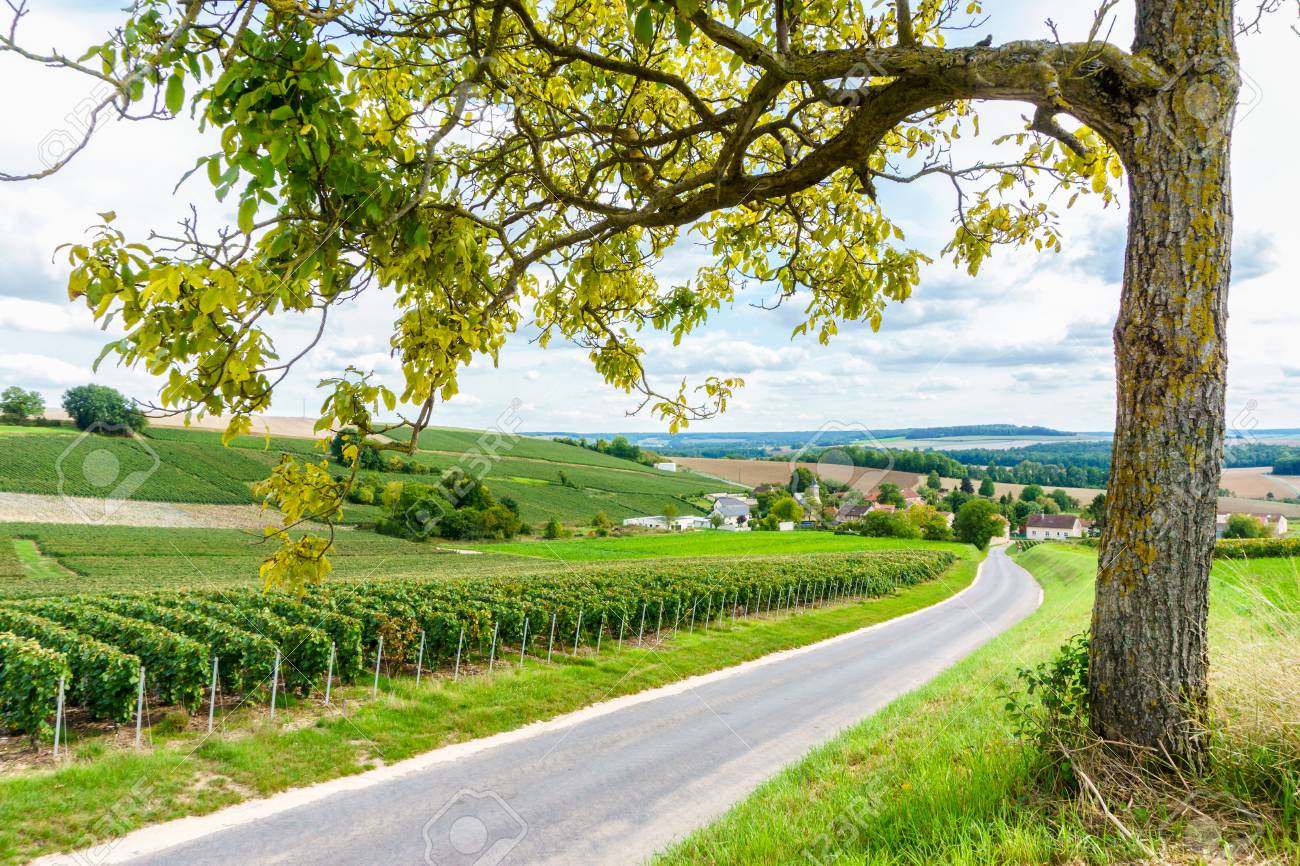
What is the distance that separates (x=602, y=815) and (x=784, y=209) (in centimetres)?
635

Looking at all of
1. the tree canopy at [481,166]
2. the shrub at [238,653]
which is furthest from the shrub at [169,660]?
the tree canopy at [481,166]

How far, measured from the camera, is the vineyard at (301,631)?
9.05 metres

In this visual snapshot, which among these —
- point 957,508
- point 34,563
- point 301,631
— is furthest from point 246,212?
point 34,563

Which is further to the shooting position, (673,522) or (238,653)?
(673,522)

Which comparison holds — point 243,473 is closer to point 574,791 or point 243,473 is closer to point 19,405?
point 19,405

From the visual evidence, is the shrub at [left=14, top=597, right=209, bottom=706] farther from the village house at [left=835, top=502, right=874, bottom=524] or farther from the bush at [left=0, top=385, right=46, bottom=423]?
the bush at [left=0, top=385, right=46, bottom=423]

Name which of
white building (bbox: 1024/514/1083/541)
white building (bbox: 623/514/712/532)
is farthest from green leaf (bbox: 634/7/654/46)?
white building (bbox: 623/514/712/532)

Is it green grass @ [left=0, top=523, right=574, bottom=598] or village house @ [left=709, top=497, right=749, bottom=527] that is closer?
green grass @ [left=0, top=523, right=574, bottom=598]

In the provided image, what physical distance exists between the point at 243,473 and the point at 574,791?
43.0 meters

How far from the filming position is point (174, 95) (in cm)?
241

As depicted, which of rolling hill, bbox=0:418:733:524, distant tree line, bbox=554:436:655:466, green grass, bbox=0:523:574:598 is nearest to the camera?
green grass, bbox=0:523:574:598

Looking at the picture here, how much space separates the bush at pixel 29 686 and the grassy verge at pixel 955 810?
28.1ft

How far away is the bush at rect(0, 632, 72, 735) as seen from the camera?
8.44 meters

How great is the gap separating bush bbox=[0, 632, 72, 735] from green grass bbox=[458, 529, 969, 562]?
31122mm
